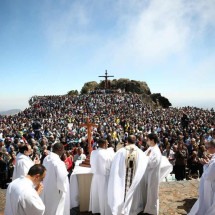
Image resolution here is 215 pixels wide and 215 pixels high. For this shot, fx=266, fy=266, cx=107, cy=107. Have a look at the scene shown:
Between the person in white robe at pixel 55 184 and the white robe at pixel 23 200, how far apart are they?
1617 millimetres

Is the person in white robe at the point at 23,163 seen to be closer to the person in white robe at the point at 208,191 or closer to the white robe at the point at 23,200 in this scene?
the white robe at the point at 23,200

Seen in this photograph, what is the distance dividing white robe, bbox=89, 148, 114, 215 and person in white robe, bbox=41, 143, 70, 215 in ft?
2.79

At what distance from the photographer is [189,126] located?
1872 centimetres

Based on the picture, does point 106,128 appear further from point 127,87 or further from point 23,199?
point 127,87

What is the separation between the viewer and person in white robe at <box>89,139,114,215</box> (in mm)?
5449

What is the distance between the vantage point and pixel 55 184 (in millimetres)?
4738

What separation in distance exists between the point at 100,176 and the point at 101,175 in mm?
39

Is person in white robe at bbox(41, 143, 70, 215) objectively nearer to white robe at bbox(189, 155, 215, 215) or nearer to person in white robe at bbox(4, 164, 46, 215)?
person in white robe at bbox(4, 164, 46, 215)

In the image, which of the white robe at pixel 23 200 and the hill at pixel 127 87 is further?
the hill at pixel 127 87

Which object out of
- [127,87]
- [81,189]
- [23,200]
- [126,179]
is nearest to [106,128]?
[81,189]

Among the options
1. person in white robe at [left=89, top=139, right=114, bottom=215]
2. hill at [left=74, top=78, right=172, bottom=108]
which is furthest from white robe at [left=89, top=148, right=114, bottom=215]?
hill at [left=74, top=78, right=172, bottom=108]

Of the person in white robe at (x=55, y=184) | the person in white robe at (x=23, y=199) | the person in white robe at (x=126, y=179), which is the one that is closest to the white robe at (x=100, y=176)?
the person in white robe at (x=126, y=179)

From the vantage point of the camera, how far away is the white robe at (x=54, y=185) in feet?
15.3

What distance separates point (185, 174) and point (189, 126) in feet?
32.8
